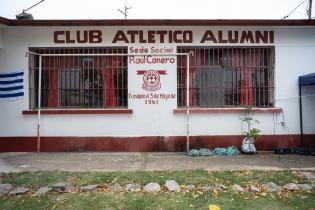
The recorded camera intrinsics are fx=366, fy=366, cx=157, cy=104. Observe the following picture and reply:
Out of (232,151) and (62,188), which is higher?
(232,151)

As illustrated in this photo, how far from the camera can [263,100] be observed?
10.1m

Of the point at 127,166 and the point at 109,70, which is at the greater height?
the point at 109,70

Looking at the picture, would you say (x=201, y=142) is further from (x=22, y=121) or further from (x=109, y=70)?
(x=22, y=121)

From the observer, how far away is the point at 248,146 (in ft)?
30.7

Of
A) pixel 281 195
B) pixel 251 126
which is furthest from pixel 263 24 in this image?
pixel 281 195

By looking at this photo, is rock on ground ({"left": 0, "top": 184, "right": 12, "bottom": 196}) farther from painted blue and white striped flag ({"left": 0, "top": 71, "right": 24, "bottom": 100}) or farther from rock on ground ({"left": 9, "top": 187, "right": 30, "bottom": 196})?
painted blue and white striped flag ({"left": 0, "top": 71, "right": 24, "bottom": 100})

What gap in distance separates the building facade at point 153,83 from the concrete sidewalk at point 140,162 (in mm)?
658

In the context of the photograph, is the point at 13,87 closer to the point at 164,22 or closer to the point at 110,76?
the point at 110,76

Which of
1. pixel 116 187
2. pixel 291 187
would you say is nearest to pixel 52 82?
pixel 116 187

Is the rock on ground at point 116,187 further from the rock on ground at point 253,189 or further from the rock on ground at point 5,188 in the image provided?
the rock on ground at point 253,189

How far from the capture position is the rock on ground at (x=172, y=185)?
635 cm

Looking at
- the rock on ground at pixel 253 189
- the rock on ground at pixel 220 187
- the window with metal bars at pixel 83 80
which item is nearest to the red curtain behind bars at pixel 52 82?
the window with metal bars at pixel 83 80

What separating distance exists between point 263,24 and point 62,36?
5.37 meters

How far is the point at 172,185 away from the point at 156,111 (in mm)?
3564
